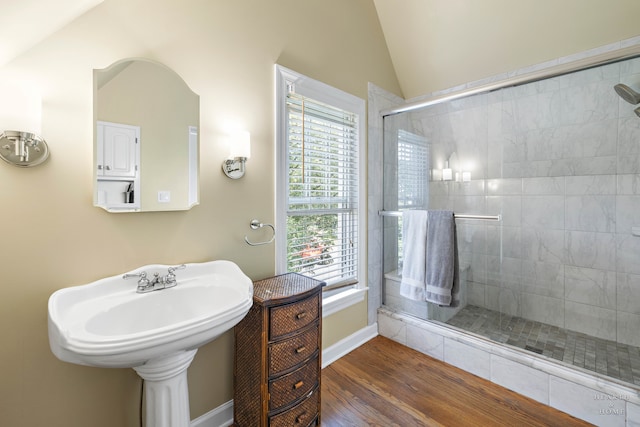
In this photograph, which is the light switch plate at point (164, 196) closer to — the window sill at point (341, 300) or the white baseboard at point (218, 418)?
the white baseboard at point (218, 418)

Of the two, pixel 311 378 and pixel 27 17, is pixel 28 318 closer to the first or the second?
pixel 27 17

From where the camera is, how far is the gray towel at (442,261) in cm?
214

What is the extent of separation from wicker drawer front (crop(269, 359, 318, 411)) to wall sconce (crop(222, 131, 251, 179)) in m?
1.08

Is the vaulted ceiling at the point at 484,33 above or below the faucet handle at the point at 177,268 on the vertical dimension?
above

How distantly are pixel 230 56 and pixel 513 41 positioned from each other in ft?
7.04

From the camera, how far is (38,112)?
1.05 m

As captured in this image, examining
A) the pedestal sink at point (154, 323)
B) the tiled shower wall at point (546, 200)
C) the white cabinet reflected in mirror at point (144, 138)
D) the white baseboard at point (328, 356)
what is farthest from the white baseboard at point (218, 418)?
the tiled shower wall at point (546, 200)

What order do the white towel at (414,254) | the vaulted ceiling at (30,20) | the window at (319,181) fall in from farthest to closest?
the white towel at (414,254)
the window at (319,181)
the vaulted ceiling at (30,20)

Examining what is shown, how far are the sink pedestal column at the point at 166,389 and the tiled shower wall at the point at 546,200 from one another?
6.65 feet

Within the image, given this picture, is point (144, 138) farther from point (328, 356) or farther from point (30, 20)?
point (328, 356)

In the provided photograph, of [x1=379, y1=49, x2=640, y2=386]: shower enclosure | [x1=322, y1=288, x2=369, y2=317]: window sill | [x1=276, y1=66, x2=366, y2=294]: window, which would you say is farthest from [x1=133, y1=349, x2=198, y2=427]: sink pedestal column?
[x1=379, y1=49, x2=640, y2=386]: shower enclosure

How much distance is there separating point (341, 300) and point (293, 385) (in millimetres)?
891

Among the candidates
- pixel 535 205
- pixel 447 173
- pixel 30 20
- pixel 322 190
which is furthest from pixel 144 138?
pixel 535 205

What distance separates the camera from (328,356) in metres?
2.17
